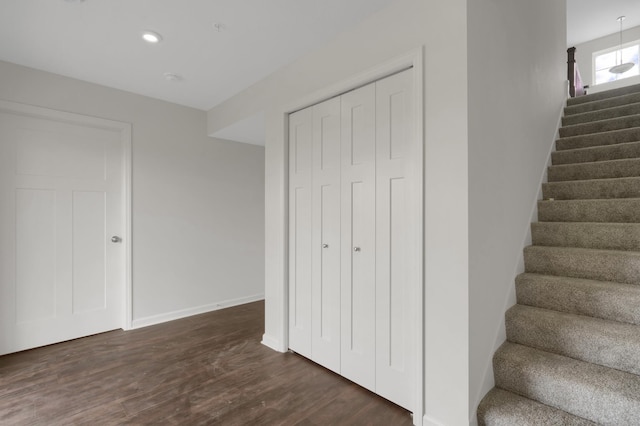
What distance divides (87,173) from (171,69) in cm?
142

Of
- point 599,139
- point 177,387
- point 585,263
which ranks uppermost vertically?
point 599,139

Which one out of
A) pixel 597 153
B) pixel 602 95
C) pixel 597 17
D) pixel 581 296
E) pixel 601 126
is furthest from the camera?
pixel 597 17

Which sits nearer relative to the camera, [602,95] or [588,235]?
[588,235]

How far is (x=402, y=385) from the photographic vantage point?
1.97 m

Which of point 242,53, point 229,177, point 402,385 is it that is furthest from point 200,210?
point 402,385

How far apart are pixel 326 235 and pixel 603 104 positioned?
3.63 m

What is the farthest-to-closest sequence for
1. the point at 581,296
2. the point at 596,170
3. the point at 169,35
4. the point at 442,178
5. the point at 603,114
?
the point at 603,114 < the point at 596,170 < the point at 169,35 < the point at 581,296 < the point at 442,178

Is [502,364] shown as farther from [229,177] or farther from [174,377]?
[229,177]

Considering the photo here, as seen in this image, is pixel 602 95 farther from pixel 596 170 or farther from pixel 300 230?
pixel 300 230

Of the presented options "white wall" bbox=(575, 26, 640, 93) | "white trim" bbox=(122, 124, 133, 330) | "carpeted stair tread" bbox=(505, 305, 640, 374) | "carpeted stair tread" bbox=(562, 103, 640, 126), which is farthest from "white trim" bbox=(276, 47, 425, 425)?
"white wall" bbox=(575, 26, 640, 93)

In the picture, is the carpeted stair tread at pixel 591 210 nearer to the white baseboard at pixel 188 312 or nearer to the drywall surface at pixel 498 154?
the drywall surface at pixel 498 154

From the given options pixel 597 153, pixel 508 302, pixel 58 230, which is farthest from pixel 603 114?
pixel 58 230

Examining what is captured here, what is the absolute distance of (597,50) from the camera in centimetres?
514

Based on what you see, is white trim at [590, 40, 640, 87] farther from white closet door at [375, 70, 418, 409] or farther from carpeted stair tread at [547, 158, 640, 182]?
white closet door at [375, 70, 418, 409]
